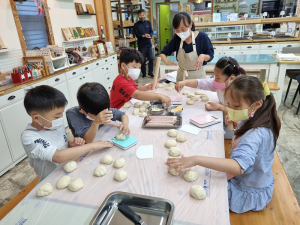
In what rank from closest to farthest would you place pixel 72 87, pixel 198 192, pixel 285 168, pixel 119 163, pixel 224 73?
pixel 198 192 → pixel 119 163 → pixel 224 73 → pixel 285 168 → pixel 72 87

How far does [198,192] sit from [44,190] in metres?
0.69

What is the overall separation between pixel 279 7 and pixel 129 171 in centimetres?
873

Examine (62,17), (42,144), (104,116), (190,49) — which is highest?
(62,17)

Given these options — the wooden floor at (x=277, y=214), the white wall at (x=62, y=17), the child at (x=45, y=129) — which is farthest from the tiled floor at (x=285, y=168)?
the white wall at (x=62, y=17)

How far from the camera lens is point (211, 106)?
Answer: 1.70 metres

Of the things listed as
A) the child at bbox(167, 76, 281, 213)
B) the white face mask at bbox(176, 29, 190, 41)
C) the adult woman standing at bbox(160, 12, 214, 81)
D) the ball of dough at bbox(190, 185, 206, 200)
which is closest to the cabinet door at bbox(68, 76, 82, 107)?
the adult woman standing at bbox(160, 12, 214, 81)

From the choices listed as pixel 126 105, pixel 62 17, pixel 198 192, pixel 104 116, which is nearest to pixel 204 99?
pixel 126 105

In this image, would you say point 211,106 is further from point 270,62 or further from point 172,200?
point 270,62

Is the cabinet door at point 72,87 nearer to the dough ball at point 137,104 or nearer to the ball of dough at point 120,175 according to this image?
the dough ball at point 137,104

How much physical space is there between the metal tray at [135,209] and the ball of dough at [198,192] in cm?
12

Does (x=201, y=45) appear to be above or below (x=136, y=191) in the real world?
above

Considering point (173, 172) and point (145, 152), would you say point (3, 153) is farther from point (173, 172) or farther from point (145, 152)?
point (173, 172)

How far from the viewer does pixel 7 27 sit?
108 inches

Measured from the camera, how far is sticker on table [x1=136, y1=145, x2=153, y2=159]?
114 cm
